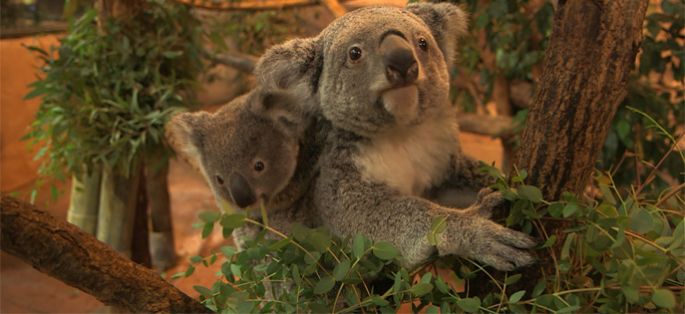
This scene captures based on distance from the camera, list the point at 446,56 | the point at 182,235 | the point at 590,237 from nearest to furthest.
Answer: the point at 590,237, the point at 446,56, the point at 182,235

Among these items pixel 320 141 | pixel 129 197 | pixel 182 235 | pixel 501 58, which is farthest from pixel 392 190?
pixel 182 235

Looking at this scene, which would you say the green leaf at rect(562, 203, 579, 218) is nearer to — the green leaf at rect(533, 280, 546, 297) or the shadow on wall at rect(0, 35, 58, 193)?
the green leaf at rect(533, 280, 546, 297)

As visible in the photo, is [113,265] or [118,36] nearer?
[113,265]

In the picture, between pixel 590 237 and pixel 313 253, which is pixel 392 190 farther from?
pixel 590 237

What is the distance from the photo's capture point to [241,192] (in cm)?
190

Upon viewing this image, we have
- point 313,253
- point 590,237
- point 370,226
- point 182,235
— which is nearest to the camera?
point 590,237

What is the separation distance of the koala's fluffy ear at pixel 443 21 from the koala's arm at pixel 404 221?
0.42 meters

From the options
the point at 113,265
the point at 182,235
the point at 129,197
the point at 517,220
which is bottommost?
the point at 182,235

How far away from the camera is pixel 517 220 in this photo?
155 cm

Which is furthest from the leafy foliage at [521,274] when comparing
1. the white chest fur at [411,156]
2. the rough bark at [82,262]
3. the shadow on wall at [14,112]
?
the shadow on wall at [14,112]

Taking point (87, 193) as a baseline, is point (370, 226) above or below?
above

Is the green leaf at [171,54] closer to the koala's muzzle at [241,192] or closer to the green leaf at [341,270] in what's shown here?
the koala's muzzle at [241,192]

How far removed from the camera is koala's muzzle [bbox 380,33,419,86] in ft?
5.11

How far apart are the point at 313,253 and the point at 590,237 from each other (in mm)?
602
